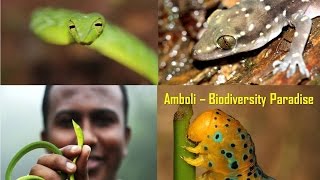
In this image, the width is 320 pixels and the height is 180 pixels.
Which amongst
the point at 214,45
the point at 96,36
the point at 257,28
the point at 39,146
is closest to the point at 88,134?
the point at 39,146

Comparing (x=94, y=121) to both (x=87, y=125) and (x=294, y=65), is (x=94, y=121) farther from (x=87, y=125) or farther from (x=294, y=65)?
(x=294, y=65)

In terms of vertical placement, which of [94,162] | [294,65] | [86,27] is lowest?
[94,162]

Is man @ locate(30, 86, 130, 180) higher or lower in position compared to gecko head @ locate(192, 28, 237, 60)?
lower

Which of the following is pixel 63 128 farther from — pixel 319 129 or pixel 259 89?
pixel 319 129

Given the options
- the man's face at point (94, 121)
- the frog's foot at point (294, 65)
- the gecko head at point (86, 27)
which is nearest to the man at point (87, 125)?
the man's face at point (94, 121)

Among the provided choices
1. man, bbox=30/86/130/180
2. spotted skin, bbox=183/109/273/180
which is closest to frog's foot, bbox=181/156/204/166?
spotted skin, bbox=183/109/273/180

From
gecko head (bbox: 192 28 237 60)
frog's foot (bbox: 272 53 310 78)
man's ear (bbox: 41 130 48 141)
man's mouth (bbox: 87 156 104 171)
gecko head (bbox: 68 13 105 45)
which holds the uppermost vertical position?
gecko head (bbox: 68 13 105 45)

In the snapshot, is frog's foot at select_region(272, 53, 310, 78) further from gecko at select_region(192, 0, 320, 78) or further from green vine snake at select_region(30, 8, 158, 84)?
green vine snake at select_region(30, 8, 158, 84)
